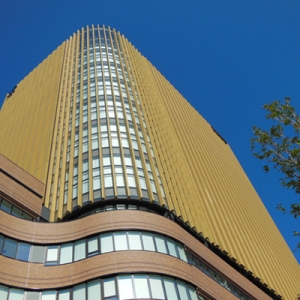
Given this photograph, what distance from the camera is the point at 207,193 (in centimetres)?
5325

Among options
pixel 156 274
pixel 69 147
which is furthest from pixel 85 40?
pixel 156 274

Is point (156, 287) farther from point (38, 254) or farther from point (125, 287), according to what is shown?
point (38, 254)

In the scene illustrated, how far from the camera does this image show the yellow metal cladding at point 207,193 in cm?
4315

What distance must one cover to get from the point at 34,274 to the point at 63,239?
3777mm

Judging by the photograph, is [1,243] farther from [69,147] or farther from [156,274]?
[69,147]

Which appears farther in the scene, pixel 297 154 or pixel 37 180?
pixel 37 180

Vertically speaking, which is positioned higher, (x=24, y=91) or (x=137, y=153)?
(x=24, y=91)

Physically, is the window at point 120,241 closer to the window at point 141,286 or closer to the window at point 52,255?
the window at point 141,286

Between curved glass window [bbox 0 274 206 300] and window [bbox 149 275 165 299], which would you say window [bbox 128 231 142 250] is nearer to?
curved glass window [bbox 0 274 206 300]

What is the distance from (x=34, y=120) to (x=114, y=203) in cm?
2785

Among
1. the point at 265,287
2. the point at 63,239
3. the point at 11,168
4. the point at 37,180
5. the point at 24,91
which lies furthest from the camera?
the point at 24,91

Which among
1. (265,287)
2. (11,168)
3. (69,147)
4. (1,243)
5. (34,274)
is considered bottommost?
(34,274)

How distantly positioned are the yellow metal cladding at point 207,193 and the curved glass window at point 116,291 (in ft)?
37.8

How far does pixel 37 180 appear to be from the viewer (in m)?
36.5
